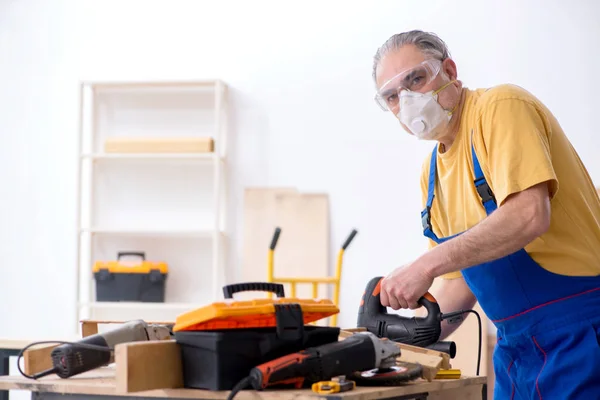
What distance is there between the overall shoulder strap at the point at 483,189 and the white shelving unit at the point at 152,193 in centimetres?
317

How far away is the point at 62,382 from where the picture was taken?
4.56 ft

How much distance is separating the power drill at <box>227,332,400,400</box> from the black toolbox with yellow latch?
351 centimetres

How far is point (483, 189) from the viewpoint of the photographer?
70.4 inches

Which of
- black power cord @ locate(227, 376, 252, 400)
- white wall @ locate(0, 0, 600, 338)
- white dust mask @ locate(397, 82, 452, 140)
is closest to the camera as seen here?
black power cord @ locate(227, 376, 252, 400)

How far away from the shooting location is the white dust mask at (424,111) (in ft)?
6.23

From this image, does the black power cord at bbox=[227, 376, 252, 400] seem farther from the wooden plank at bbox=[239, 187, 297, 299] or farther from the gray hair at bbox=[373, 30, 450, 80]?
the wooden plank at bbox=[239, 187, 297, 299]

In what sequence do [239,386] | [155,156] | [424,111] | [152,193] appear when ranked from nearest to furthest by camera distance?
[239,386] < [424,111] < [155,156] < [152,193]

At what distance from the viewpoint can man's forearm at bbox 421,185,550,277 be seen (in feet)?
5.27

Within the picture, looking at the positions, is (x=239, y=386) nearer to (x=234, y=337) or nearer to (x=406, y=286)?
(x=234, y=337)

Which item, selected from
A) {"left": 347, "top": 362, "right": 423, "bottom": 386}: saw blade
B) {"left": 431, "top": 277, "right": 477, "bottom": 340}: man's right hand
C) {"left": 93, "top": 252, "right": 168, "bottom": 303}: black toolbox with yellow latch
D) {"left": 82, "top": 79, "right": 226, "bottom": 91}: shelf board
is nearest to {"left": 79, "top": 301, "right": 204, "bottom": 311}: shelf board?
{"left": 93, "top": 252, "right": 168, "bottom": 303}: black toolbox with yellow latch

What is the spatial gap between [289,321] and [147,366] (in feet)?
0.79

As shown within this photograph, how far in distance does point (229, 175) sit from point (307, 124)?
0.58 m

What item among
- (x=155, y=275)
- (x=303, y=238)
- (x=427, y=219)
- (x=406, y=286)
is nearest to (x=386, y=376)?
(x=406, y=286)

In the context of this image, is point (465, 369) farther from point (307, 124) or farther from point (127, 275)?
point (127, 275)
